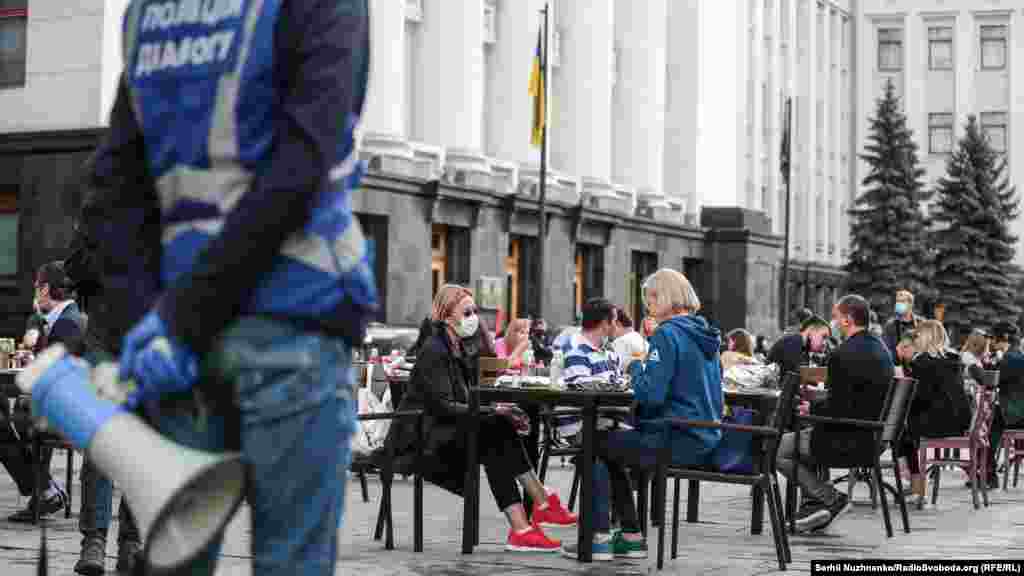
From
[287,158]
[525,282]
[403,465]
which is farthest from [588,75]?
[287,158]

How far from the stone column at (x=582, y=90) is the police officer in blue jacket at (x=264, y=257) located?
4337cm

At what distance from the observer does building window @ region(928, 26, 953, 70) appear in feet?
270

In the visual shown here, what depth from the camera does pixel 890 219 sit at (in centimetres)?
6706

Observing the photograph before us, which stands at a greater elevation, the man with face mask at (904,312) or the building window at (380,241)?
the building window at (380,241)

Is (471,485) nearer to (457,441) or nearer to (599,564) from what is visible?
(457,441)

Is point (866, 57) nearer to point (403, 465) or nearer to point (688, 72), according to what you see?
point (688, 72)

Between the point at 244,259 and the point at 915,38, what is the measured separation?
82447mm

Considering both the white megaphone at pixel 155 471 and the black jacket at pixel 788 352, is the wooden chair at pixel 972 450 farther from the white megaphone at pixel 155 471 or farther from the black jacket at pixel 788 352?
the white megaphone at pixel 155 471

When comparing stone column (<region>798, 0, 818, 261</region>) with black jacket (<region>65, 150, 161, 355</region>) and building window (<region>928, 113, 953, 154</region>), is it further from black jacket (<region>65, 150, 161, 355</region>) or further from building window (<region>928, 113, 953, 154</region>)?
black jacket (<region>65, 150, 161, 355</region>)

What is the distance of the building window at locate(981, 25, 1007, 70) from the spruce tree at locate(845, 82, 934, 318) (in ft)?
52.6

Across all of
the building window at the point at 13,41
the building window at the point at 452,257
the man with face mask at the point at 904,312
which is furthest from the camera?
the building window at the point at 452,257

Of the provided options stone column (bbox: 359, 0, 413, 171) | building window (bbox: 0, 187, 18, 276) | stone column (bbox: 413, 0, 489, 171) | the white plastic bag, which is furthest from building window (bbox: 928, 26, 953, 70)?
the white plastic bag

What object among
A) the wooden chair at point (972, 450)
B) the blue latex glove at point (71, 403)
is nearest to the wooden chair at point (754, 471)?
the wooden chair at point (972, 450)

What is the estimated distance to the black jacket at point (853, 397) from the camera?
39.6 ft
